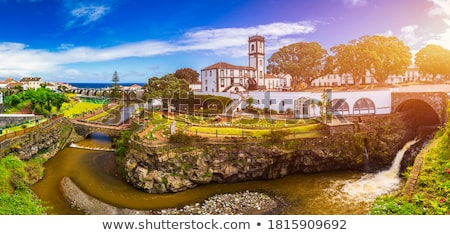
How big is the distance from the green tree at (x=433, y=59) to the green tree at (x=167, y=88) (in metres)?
6.88

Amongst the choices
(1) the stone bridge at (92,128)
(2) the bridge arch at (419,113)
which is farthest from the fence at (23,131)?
(2) the bridge arch at (419,113)

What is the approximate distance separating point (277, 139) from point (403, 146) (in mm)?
3700

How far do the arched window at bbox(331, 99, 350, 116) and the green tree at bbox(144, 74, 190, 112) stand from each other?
4932 mm

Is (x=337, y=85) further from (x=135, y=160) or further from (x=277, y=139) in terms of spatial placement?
(x=135, y=160)

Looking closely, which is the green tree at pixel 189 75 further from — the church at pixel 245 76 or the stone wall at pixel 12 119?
the stone wall at pixel 12 119

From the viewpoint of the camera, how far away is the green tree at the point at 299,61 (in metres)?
6.77

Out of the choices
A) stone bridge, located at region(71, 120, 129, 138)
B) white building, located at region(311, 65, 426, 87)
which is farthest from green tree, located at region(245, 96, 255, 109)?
stone bridge, located at region(71, 120, 129, 138)

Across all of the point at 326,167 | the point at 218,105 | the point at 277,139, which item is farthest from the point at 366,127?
the point at 218,105

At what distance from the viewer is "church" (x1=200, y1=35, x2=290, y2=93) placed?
248 inches

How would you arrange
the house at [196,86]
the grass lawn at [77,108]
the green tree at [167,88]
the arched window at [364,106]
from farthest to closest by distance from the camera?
the grass lawn at [77,108] → the green tree at [167,88] → the house at [196,86] → the arched window at [364,106]

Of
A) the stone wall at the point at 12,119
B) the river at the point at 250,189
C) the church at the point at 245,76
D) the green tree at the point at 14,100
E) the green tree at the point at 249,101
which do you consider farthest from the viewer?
the stone wall at the point at 12,119

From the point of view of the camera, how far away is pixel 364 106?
324 inches

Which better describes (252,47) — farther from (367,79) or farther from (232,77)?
(232,77)

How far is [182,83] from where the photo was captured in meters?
11.5
